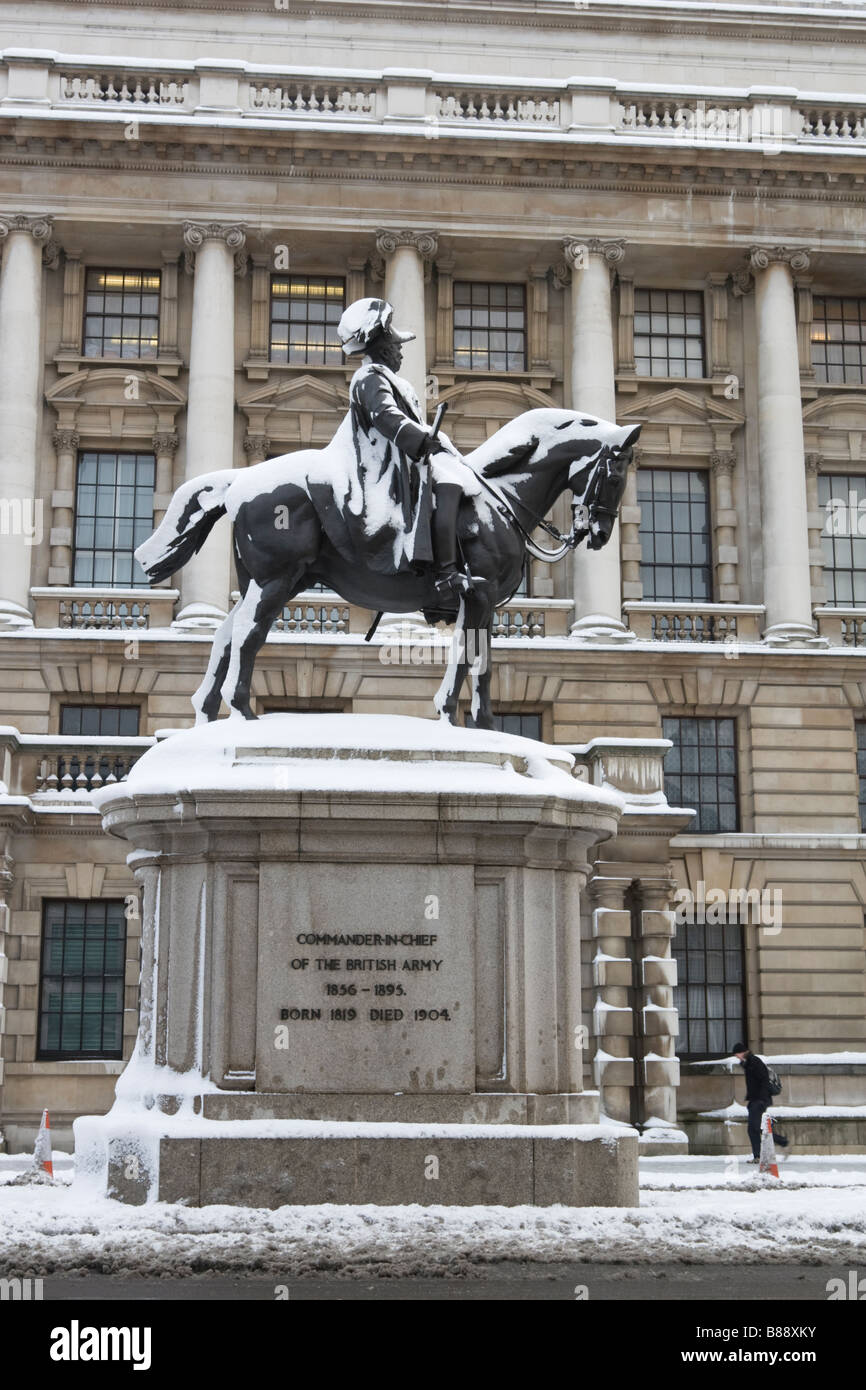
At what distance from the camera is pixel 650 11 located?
46.1m

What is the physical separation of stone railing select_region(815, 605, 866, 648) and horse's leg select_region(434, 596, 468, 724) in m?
28.1

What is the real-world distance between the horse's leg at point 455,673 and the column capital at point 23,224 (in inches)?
1176

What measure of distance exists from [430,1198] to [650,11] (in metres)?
41.2

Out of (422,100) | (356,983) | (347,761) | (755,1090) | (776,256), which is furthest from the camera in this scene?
(776,256)

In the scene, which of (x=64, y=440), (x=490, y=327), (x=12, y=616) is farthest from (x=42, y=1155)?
(x=490, y=327)

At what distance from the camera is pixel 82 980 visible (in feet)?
108

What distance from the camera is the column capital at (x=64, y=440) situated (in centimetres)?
3997

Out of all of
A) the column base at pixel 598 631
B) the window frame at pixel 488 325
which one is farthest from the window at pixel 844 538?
the window frame at pixel 488 325

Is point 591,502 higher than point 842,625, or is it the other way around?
point 842,625

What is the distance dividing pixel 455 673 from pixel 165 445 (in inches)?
1121

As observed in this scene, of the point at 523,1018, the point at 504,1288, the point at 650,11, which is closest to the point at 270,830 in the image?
the point at 523,1018

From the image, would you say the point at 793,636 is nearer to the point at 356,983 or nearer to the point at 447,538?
the point at 447,538

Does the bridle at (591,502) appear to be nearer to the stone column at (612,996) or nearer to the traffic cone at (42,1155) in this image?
the traffic cone at (42,1155)
